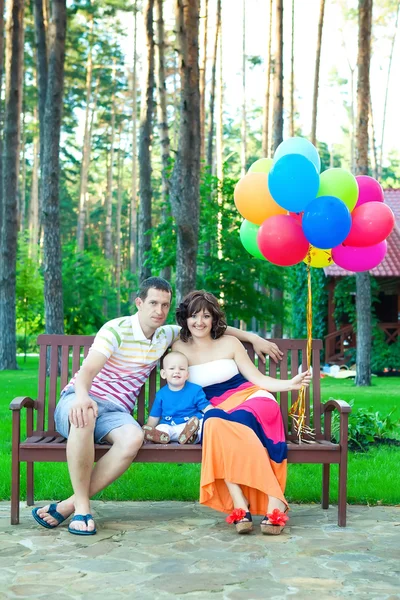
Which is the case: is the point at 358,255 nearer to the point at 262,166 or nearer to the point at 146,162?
the point at 262,166

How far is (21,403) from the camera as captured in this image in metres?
4.79

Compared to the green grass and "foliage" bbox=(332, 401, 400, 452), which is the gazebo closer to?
"foliage" bbox=(332, 401, 400, 452)

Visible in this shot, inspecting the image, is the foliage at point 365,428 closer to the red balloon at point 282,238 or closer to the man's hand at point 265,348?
the man's hand at point 265,348

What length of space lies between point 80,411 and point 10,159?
1337 cm

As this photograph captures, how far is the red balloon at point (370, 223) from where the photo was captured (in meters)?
4.93

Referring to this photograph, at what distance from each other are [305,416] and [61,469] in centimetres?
215

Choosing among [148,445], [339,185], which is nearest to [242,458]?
[148,445]

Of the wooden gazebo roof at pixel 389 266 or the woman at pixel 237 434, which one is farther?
the wooden gazebo roof at pixel 389 266

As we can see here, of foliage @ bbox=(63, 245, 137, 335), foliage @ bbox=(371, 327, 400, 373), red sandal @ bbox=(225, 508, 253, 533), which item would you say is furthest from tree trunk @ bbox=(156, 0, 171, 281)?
red sandal @ bbox=(225, 508, 253, 533)

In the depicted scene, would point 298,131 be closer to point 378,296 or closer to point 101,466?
point 378,296

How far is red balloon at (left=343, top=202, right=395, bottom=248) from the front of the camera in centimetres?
493

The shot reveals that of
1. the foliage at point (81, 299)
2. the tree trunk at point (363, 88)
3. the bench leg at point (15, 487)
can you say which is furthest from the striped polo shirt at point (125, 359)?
the foliage at point (81, 299)

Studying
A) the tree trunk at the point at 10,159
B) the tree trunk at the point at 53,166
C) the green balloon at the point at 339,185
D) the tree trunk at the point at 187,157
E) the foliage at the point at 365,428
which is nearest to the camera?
the green balloon at the point at 339,185

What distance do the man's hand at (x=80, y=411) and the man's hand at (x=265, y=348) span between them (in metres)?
1.23
